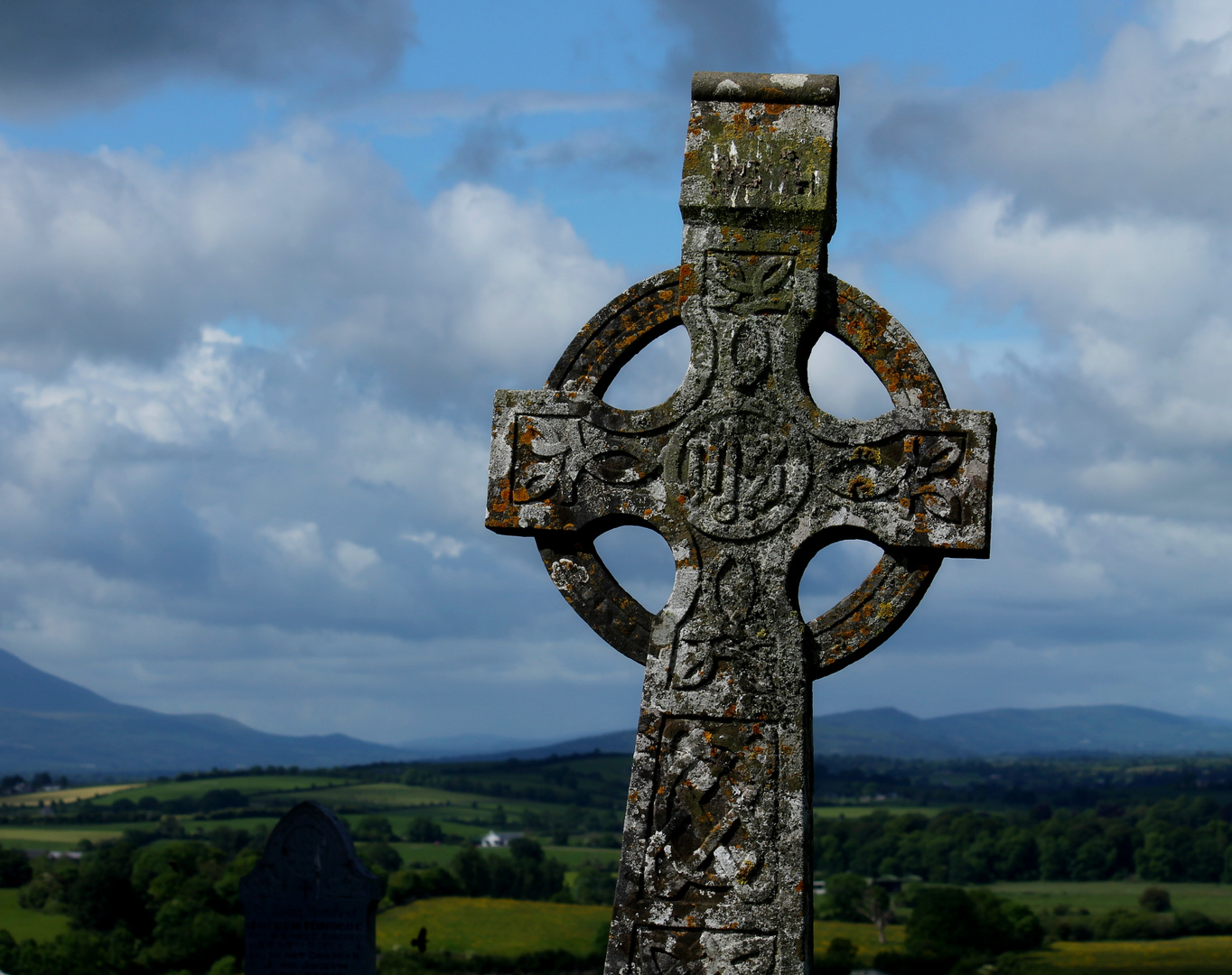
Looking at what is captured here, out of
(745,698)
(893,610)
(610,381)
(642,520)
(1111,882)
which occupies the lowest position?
(1111,882)

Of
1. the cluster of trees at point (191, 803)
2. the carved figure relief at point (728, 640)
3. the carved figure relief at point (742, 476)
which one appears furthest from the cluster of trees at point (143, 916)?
the cluster of trees at point (191, 803)

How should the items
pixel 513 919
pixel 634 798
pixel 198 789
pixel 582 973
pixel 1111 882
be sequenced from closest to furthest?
pixel 634 798 → pixel 582 973 → pixel 513 919 → pixel 1111 882 → pixel 198 789

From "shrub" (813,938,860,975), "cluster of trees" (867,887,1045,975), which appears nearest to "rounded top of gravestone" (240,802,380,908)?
"shrub" (813,938,860,975)

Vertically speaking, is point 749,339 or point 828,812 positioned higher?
point 749,339

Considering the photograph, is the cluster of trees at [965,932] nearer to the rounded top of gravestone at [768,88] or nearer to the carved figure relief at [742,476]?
the carved figure relief at [742,476]

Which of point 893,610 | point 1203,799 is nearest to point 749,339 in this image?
point 893,610

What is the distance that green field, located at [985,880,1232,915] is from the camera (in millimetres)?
53625

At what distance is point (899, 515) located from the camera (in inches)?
226

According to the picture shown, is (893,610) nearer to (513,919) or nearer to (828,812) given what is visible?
(513,919)

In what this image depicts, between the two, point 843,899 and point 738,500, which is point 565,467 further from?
point 843,899

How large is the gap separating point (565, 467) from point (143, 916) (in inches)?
1053

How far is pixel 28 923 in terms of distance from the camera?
104ft

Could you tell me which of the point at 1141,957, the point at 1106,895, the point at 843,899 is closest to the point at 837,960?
the point at 1141,957

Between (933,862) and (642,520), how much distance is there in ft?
220
